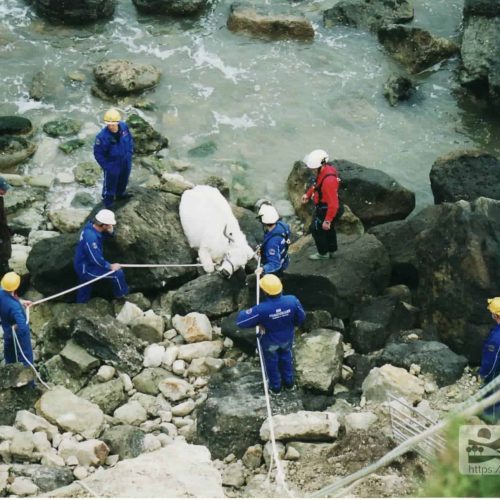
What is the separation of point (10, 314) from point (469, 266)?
17.7ft

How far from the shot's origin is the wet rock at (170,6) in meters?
18.3

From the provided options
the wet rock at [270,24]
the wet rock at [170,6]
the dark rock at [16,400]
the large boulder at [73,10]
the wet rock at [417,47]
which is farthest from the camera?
the wet rock at [170,6]

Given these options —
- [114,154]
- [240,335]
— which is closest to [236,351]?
[240,335]

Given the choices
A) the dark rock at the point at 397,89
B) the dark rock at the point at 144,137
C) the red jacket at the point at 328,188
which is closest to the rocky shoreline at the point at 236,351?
the red jacket at the point at 328,188

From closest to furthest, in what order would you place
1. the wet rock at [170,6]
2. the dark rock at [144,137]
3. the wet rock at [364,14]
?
1. the dark rock at [144,137]
2. the wet rock at [170,6]
3. the wet rock at [364,14]

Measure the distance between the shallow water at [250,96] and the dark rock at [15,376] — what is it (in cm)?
542

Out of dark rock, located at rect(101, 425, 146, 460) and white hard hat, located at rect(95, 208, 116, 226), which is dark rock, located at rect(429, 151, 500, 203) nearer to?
white hard hat, located at rect(95, 208, 116, 226)

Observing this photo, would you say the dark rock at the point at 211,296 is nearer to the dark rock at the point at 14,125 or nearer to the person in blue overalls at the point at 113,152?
the person in blue overalls at the point at 113,152

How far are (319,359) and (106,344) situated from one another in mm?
2523

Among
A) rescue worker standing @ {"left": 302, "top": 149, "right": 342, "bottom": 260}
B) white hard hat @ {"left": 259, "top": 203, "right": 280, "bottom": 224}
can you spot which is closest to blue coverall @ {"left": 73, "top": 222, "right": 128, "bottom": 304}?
white hard hat @ {"left": 259, "top": 203, "right": 280, "bottom": 224}

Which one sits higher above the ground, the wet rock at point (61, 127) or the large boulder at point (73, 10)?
the large boulder at point (73, 10)

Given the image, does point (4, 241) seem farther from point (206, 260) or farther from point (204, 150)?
point (204, 150)

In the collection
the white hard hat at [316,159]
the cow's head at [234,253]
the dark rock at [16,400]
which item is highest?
the white hard hat at [316,159]

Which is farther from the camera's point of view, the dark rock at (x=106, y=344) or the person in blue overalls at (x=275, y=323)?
the dark rock at (x=106, y=344)
